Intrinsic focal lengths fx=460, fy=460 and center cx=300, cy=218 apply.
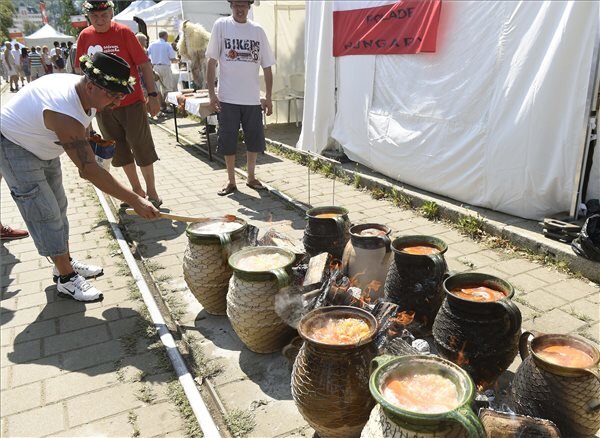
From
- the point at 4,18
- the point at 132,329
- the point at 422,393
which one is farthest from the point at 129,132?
the point at 4,18

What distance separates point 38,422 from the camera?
2.59m

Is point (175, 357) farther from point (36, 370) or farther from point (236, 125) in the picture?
point (236, 125)

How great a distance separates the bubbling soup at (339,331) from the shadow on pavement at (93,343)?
4.11ft

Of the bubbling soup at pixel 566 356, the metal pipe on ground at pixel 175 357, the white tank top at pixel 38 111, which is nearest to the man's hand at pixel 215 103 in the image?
the metal pipe on ground at pixel 175 357

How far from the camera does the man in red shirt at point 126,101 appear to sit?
16.5ft

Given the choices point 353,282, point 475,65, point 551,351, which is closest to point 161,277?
point 353,282

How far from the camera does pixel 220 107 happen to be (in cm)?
617

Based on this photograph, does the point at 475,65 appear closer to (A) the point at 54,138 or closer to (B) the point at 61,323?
(A) the point at 54,138

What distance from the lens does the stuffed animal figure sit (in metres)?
11.9

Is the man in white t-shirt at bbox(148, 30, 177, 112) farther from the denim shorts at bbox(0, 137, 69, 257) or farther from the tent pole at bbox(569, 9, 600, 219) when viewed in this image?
the tent pole at bbox(569, 9, 600, 219)

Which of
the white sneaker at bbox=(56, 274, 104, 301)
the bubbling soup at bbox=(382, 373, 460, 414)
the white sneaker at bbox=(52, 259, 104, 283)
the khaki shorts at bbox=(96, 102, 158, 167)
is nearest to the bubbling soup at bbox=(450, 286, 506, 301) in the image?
the bubbling soup at bbox=(382, 373, 460, 414)

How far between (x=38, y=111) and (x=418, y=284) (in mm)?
2883

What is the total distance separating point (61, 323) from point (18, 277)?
1151 millimetres

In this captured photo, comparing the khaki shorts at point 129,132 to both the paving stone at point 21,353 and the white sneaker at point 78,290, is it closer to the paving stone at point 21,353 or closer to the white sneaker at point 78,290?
the white sneaker at point 78,290
